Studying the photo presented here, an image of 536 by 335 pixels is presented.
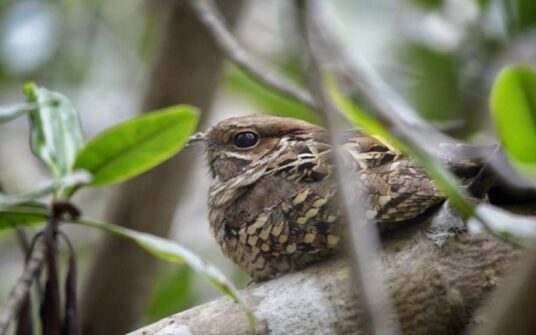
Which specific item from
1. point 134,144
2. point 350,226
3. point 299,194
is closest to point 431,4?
point 299,194

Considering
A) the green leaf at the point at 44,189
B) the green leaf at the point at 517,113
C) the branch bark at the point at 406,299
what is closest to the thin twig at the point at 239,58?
the branch bark at the point at 406,299

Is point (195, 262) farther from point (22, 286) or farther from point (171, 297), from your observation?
point (171, 297)

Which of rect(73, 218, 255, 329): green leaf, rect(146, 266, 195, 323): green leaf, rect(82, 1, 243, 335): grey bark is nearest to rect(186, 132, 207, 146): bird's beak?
rect(82, 1, 243, 335): grey bark

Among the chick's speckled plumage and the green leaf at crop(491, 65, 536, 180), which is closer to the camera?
the green leaf at crop(491, 65, 536, 180)

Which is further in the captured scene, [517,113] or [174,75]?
[174,75]

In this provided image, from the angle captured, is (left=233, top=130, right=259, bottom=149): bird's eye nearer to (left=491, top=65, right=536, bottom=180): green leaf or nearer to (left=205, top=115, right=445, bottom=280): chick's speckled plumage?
(left=205, top=115, right=445, bottom=280): chick's speckled plumage

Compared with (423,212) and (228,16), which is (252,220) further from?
(228,16)
